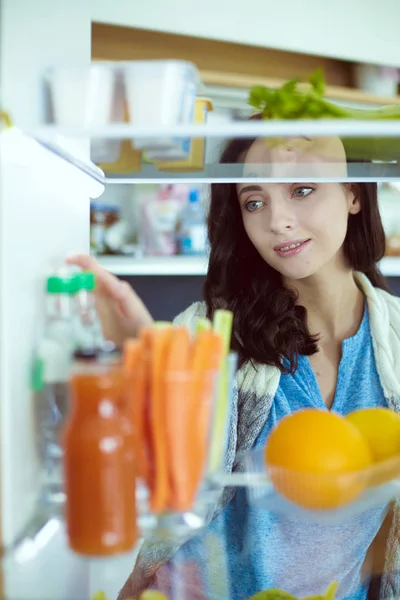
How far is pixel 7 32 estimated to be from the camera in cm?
77

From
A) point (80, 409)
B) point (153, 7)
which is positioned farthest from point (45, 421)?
point (153, 7)

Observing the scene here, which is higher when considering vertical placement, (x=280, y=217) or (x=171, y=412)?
(x=280, y=217)

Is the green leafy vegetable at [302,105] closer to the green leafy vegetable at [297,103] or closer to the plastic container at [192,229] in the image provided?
the green leafy vegetable at [297,103]

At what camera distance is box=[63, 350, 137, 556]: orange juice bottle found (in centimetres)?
68

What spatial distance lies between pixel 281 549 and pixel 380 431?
0.70m

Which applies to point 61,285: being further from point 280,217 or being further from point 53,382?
point 280,217

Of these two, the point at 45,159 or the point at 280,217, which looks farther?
the point at 280,217

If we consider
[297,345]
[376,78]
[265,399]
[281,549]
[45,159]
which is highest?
[376,78]

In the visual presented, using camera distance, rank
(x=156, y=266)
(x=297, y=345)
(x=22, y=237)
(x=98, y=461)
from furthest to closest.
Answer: (x=156, y=266) < (x=297, y=345) < (x=22, y=237) < (x=98, y=461)

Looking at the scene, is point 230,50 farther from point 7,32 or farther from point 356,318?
point 7,32

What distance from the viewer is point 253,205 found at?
1.55m

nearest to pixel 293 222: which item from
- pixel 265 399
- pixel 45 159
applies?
pixel 265 399

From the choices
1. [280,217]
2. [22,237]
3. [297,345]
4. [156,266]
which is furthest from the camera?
[156,266]

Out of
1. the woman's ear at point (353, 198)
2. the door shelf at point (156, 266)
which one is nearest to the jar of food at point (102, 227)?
the door shelf at point (156, 266)
